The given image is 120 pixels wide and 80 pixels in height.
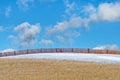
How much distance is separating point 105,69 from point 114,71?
4.69 ft

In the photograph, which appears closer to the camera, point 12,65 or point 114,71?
point 114,71

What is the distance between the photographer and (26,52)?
57.2 meters

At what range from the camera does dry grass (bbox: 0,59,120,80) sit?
32.4 metres

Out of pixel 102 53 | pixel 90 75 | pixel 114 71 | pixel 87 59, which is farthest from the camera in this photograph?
pixel 102 53

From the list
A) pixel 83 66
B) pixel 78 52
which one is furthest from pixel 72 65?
pixel 78 52

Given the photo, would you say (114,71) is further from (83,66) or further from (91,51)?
(91,51)

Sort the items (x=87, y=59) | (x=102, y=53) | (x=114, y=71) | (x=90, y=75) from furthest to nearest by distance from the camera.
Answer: (x=102, y=53), (x=87, y=59), (x=114, y=71), (x=90, y=75)

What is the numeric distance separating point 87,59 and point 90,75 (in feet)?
43.1

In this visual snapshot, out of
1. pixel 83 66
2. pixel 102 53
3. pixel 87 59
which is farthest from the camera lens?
pixel 102 53

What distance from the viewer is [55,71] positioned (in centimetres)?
3541

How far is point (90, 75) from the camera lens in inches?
1307

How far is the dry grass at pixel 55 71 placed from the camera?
1275 inches

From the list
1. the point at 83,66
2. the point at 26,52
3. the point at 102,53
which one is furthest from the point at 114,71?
the point at 26,52

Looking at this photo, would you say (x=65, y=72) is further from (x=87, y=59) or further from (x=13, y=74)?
(x=87, y=59)
